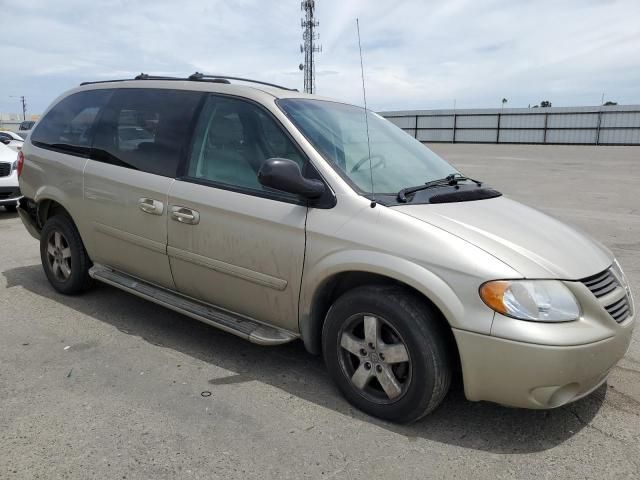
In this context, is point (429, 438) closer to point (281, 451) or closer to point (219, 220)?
point (281, 451)

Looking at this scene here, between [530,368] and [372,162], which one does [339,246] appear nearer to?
[372,162]

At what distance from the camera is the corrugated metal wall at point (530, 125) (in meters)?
35.1

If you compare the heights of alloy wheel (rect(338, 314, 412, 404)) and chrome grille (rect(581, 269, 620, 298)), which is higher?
chrome grille (rect(581, 269, 620, 298))

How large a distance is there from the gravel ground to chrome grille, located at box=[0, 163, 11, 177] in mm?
5684

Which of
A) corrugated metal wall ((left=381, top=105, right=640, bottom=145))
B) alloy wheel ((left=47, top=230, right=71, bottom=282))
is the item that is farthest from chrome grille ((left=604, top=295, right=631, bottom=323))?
corrugated metal wall ((left=381, top=105, right=640, bottom=145))

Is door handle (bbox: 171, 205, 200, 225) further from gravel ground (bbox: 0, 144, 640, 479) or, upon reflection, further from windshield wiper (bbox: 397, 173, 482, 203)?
windshield wiper (bbox: 397, 173, 482, 203)

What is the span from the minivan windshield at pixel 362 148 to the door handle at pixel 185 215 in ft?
2.86

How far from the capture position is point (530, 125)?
124 feet

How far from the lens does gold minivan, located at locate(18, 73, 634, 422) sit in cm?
257

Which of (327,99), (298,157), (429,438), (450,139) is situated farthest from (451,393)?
(450,139)

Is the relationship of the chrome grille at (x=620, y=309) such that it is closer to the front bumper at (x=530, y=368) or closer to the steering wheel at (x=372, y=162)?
the front bumper at (x=530, y=368)

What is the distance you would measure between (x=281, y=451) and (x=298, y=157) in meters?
1.61

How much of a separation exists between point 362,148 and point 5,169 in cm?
772

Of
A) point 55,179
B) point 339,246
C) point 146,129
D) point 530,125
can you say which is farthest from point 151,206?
point 530,125
